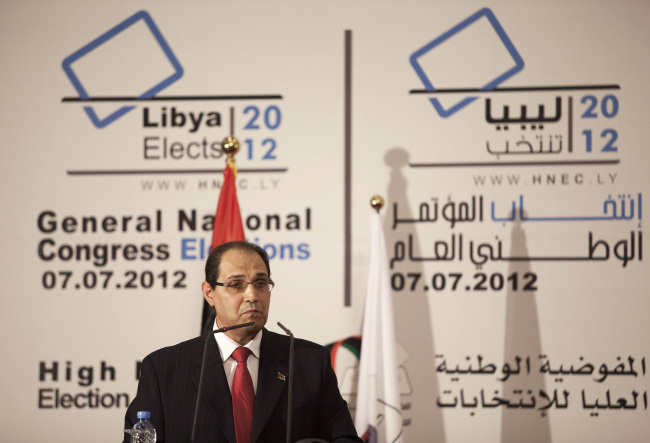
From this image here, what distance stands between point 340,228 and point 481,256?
0.85m

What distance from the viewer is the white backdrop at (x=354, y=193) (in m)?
4.21

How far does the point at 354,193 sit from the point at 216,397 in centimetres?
223

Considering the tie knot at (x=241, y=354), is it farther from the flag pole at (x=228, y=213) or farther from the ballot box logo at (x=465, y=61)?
the ballot box logo at (x=465, y=61)

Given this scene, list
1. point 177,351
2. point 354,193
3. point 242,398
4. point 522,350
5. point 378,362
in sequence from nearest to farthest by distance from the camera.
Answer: point 242,398
point 177,351
point 378,362
point 522,350
point 354,193

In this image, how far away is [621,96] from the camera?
433 cm

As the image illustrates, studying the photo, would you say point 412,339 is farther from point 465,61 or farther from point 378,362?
point 465,61

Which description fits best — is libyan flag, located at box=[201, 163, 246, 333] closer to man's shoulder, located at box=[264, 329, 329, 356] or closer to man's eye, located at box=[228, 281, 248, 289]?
man's shoulder, located at box=[264, 329, 329, 356]

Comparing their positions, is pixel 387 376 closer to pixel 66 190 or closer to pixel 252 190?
pixel 252 190

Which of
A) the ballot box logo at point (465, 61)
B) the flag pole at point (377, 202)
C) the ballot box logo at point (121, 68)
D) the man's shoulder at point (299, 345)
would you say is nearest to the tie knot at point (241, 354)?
the man's shoulder at point (299, 345)

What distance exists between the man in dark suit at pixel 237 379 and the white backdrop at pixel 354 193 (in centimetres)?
180

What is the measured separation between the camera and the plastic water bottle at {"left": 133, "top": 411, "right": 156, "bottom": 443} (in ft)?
7.27

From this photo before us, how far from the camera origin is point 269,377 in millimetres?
2385

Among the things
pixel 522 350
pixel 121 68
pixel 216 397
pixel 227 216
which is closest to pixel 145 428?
pixel 216 397

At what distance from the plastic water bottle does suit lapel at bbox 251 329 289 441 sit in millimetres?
319
